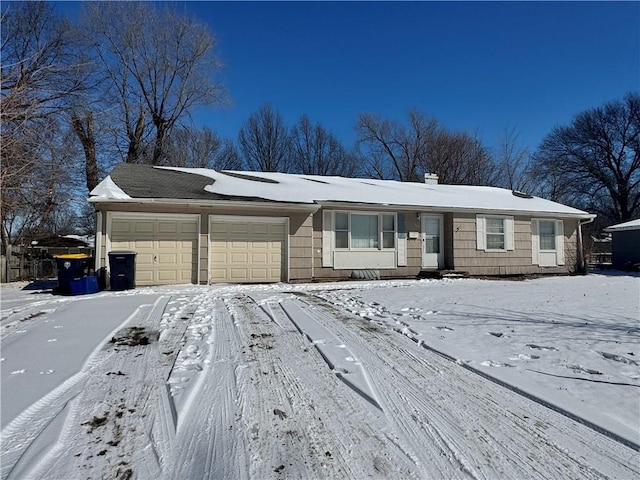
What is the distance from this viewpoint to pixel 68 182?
14.5 m

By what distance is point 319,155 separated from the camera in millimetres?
29297

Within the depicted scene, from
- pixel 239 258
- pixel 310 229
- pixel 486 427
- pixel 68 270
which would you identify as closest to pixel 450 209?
pixel 310 229

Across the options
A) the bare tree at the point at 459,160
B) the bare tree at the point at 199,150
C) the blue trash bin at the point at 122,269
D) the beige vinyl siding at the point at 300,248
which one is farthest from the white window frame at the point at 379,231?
the bare tree at the point at 459,160

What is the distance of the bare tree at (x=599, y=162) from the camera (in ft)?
92.3

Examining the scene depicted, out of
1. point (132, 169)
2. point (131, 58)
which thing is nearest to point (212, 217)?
point (132, 169)

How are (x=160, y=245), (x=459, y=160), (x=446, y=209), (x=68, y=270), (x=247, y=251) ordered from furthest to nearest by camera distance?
(x=459, y=160) < (x=446, y=209) < (x=247, y=251) < (x=160, y=245) < (x=68, y=270)

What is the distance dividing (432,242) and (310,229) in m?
4.53

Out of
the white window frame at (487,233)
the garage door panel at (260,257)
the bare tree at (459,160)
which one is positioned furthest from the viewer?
the bare tree at (459,160)

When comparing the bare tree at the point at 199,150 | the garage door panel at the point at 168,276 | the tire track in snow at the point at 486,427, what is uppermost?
the bare tree at the point at 199,150

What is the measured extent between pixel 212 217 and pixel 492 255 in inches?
378

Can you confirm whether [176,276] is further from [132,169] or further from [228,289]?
[132,169]

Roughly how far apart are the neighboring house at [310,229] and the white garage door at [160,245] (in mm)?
26

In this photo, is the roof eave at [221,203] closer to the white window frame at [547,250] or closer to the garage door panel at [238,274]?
the garage door panel at [238,274]

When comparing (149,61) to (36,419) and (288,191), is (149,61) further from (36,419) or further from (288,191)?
(36,419)
